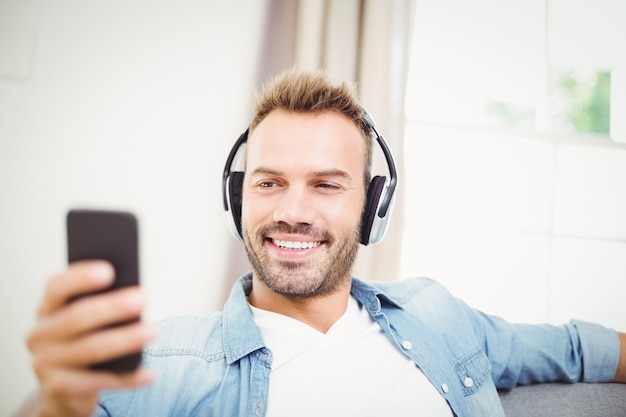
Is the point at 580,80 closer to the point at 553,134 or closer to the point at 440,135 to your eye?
the point at 553,134

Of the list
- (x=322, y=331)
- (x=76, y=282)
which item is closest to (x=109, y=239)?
(x=76, y=282)

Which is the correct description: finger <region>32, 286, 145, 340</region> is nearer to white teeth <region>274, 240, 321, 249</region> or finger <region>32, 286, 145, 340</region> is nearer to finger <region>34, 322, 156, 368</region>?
finger <region>34, 322, 156, 368</region>

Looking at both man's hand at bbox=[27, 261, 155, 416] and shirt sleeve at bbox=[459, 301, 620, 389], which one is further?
shirt sleeve at bbox=[459, 301, 620, 389]

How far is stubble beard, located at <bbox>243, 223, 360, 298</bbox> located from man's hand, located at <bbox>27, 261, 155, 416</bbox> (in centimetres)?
→ 52

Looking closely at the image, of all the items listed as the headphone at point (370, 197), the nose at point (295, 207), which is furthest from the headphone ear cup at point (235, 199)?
the nose at point (295, 207)

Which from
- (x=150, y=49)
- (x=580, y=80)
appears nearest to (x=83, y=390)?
(x=150, y=49)

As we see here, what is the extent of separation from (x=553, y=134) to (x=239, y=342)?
1595 mm

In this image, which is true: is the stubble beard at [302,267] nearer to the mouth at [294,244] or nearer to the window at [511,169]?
the mouth at [294,244]

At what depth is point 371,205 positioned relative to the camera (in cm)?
96

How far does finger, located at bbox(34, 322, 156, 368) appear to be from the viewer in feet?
1.12

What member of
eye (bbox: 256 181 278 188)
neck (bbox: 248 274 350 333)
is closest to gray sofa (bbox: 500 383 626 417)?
neck (bbox: 248 274 350 333)

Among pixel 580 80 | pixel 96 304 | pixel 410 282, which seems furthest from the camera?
pixel 580 80

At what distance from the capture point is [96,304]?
34cm

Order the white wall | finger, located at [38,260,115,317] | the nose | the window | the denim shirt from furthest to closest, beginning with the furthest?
the window, the white wall, the nose, the denim shirt, finger, located at [38,260,115,317]
